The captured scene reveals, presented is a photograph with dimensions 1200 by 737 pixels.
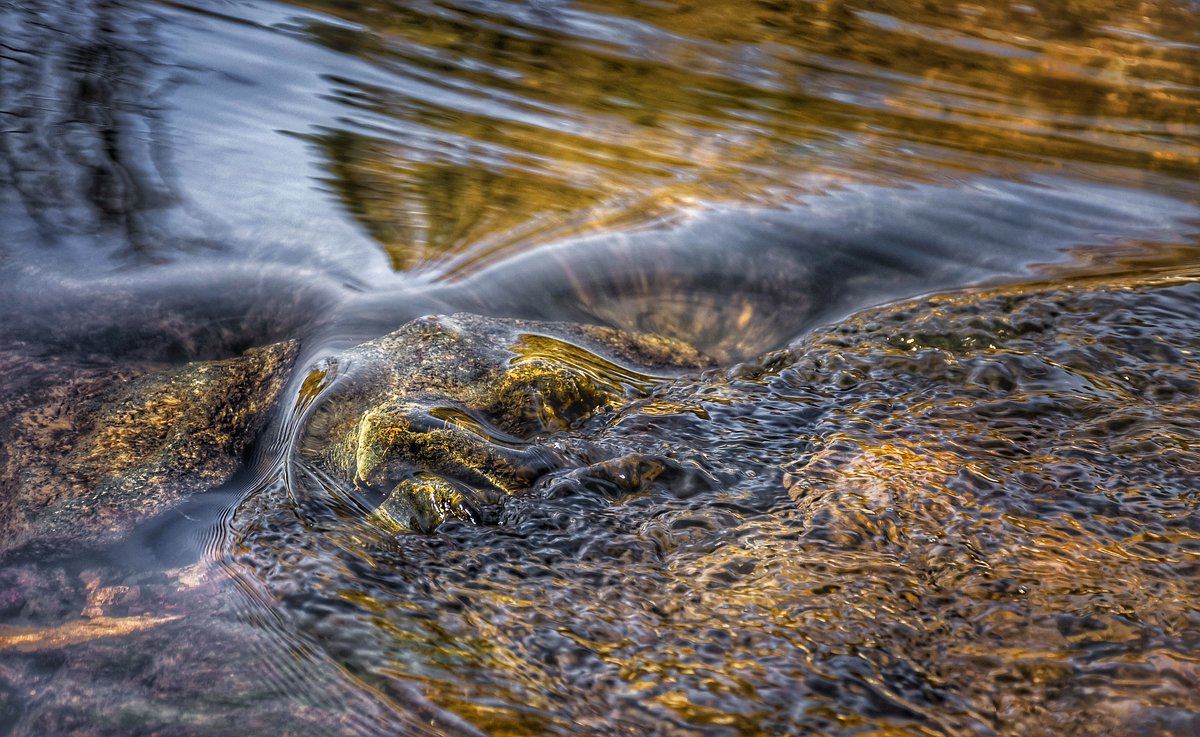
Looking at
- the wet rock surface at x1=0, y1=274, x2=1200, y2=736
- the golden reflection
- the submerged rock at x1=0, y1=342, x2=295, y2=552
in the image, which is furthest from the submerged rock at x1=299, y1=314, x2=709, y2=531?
the golden reflection

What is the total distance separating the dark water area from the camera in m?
2.24

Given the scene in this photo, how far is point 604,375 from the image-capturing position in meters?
3.54

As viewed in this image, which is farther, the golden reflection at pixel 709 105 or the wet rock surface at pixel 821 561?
the golden reflection at pixel 709 105

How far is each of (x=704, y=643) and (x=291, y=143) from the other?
4.37 m

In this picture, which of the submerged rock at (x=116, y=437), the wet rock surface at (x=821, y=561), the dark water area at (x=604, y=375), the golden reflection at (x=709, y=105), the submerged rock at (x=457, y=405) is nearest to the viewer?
the wet rock surface at (x=821, y=561)

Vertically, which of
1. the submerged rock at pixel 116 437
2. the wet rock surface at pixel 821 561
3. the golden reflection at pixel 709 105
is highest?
the golden reflection at pixel 709 105

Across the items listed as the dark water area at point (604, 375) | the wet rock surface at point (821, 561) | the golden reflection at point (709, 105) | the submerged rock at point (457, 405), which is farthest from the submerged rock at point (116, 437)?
the golden reflection at point (709, 105)

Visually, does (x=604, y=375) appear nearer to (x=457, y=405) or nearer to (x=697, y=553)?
(x=457, y=405)

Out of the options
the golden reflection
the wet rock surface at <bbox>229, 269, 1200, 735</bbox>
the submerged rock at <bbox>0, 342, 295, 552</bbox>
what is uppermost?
the golden reflection

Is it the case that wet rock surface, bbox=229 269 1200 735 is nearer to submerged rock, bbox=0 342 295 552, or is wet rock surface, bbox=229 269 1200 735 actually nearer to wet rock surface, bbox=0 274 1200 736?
wet rock surface, bbox=0 274 1200 736

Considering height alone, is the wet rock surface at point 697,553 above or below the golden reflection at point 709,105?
below

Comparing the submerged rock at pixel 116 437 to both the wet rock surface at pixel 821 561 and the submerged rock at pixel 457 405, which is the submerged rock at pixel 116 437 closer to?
the submerged rock at pixel 457 405

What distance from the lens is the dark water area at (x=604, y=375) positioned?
7.35 ft

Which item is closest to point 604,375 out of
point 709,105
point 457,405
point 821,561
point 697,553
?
point 457,405
